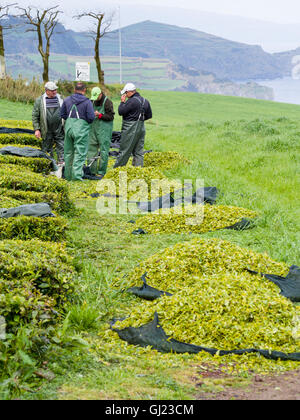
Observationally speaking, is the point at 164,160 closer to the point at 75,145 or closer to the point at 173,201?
the point at 75,145

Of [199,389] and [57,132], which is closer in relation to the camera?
[199,389]

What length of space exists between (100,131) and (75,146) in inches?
44.5

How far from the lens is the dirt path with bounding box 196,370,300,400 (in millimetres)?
3332

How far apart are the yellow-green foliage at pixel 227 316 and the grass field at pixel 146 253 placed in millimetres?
273

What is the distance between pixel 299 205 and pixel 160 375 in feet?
24.8

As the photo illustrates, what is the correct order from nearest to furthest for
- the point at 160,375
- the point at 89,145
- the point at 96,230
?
the point at 160,375 → the point at 96,230 → the point at 89,145

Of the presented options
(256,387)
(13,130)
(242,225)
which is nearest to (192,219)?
(242,225)

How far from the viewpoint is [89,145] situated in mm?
11828

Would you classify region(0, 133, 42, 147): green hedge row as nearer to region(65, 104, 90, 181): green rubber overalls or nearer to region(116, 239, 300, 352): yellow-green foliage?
region(65, 104, 90, 181): green rubber overalls

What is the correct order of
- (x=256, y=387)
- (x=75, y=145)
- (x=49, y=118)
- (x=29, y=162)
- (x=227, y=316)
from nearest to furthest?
(x=256, y=387)
(x=227, y=316)
(x=29, y=162)
(x=75, y=145)
(x=49, y=118)

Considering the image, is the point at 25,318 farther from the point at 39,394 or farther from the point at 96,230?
the point at 96,230

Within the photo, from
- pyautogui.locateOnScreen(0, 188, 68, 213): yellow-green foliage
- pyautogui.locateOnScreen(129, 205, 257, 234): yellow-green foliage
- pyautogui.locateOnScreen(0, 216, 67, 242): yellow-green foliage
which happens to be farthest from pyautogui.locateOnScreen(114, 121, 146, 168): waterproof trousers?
pyautogui.locateOnScreen(0, 216, 67, 242): yellow-green foliage

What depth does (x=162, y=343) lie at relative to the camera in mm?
4219
